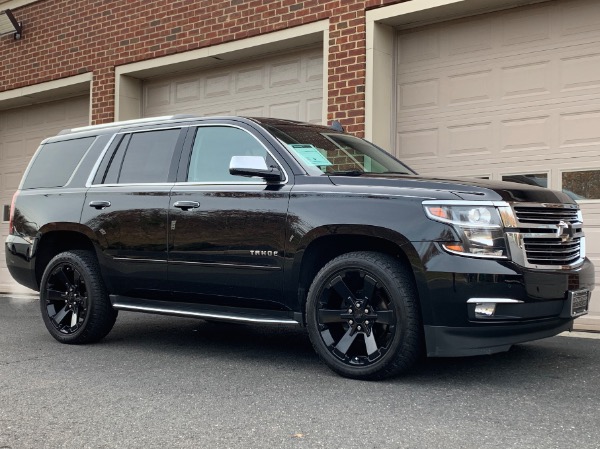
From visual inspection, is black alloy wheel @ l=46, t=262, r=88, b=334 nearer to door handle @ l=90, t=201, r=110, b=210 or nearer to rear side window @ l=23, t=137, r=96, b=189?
door handle @ l=90, t=201, r=110, b=210

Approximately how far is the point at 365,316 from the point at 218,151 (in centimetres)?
188

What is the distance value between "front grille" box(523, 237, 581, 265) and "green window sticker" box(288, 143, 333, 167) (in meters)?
1.56

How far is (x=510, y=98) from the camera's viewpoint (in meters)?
8.62

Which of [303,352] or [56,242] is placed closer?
[303,352]

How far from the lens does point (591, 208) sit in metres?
7.97

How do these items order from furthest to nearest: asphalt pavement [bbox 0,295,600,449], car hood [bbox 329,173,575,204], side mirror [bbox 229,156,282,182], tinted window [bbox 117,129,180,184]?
tinted window [bbox 117,129,180,184] < side mirror [bbox 229,156,282,182] < car hood [bbox 329,173,575,204] < asphalt pavement [bbox 0,295,600,449]

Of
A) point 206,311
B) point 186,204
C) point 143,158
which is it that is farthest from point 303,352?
point 143,158

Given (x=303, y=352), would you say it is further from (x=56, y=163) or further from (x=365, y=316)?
(x=56, y=163)

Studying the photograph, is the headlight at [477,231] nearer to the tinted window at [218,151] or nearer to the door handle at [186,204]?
the tinted window at [218,151]

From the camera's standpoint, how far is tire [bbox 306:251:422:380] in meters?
4.65

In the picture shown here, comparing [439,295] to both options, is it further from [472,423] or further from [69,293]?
[69,293]

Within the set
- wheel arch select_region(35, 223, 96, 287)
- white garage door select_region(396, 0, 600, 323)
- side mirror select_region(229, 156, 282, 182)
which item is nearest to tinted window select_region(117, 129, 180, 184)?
wheel arch select_region(35, 223, 96, 287)

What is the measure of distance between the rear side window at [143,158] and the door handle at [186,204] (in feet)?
1.12

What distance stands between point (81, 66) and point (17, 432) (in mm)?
10177
